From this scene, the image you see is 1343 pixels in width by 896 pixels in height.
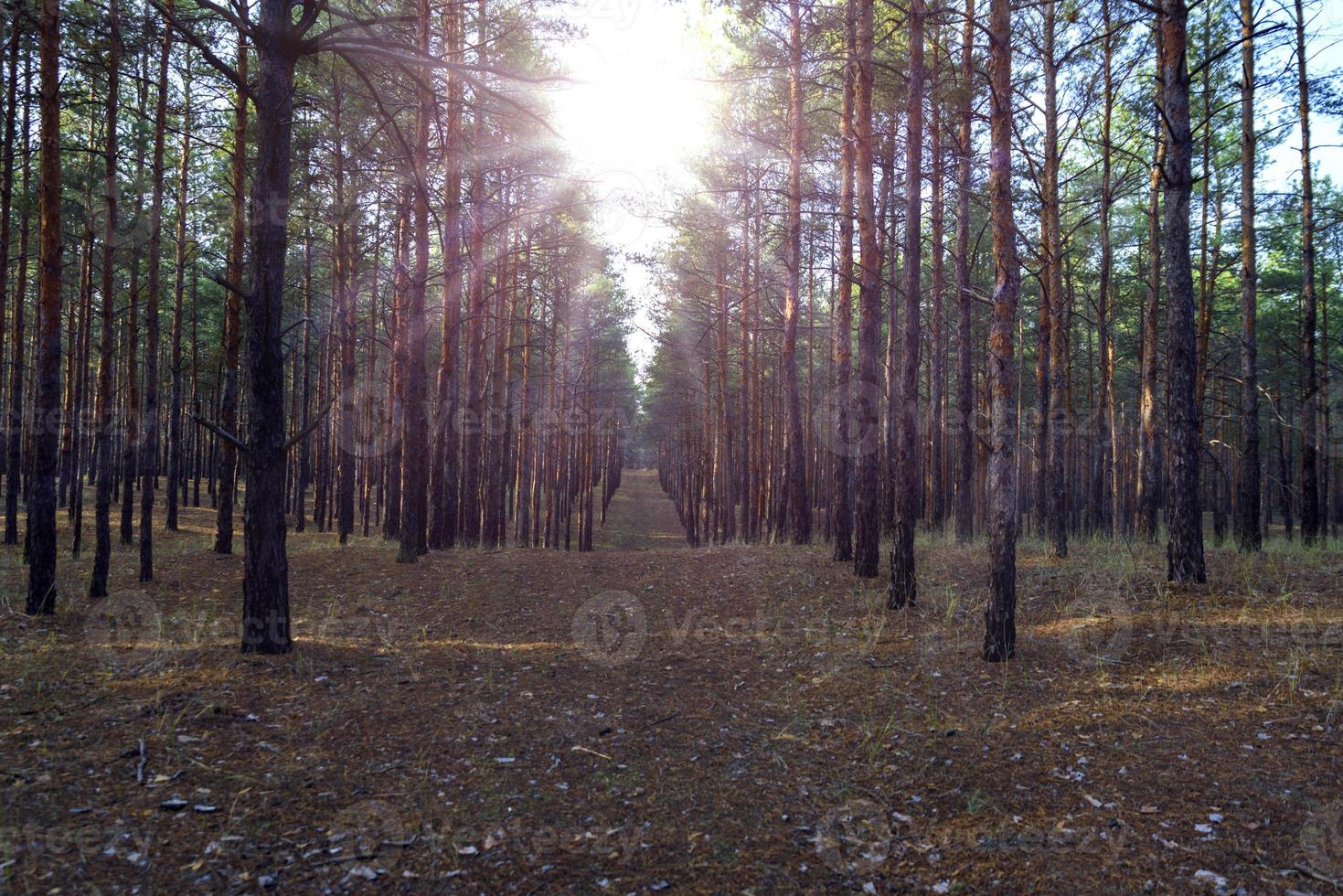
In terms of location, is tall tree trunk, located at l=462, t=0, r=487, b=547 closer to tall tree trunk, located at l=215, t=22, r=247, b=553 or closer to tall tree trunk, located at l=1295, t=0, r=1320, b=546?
tall tree trunk, located at l=215, t=22, r=247, b=553

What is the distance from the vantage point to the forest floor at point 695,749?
3.29 m

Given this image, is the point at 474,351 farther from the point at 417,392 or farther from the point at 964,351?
the point at 964,351

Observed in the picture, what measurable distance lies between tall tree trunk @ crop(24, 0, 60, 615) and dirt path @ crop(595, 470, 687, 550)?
15020mm

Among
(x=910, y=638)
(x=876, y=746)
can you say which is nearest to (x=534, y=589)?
(x=910, y=638)

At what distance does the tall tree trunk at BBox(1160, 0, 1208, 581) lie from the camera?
7.43 meters

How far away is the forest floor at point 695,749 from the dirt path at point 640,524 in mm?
14982

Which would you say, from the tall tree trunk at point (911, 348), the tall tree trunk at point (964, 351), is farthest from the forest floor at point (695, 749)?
the tall tree trunk at point (964, 351)

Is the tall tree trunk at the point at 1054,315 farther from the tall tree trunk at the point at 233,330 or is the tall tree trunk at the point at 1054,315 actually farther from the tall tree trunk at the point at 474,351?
the tall tree trunk at the point at 233,330

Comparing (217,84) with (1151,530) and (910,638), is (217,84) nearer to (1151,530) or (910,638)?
(910,638)

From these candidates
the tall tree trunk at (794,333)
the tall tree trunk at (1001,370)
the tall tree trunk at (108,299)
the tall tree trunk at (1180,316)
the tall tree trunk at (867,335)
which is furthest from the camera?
the tall tree trunk at (794,333)

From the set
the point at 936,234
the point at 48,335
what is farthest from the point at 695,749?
the point at 936,234

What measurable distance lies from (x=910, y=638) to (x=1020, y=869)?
3.74 m

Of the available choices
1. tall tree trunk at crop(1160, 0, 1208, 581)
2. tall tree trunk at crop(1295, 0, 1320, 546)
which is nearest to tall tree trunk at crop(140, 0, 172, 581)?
tall tree trunk at crop(1160, 0, 1208, 581)

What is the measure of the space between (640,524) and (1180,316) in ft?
103
